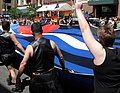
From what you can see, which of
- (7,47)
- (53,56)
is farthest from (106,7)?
(53,56)

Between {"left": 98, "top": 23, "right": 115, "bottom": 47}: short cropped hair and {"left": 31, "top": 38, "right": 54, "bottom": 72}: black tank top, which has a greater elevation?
{"left": 98, "top": 23, "right": 115, "bottom": 47}: short cropped hair

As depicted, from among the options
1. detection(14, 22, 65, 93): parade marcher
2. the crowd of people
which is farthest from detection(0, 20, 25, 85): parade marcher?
detection(14, 22, 65, 93): parade marcher

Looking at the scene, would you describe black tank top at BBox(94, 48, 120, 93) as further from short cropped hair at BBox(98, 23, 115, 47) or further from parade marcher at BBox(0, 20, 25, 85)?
parade marcher at BBox(0, 20, 25, 85)

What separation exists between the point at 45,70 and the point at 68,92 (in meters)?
3.00

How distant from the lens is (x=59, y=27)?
11625 millimetres

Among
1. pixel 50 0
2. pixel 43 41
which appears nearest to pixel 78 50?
pixel 43 41

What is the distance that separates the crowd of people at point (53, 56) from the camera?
3.29 m

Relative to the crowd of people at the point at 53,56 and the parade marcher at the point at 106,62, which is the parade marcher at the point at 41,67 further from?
the parade marcher at the point at 106,62

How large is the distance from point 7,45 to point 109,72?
4.80 m

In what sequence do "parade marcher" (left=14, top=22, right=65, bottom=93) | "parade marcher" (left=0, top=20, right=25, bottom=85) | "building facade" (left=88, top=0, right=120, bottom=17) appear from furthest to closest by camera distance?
"building facade" (left=88, top=0, right=120, bottom=17) → "parade marcher" (left=0, top=20, right=25, bottom=85) → "parade marcher" (left=14, top=22, right=65, bottom=93)

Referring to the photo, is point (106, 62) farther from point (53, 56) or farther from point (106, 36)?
point (53, 56)

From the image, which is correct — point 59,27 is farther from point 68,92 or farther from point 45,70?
point 45,70

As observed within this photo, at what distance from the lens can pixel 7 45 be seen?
7812 millimetres

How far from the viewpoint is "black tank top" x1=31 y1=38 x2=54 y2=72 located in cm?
498
